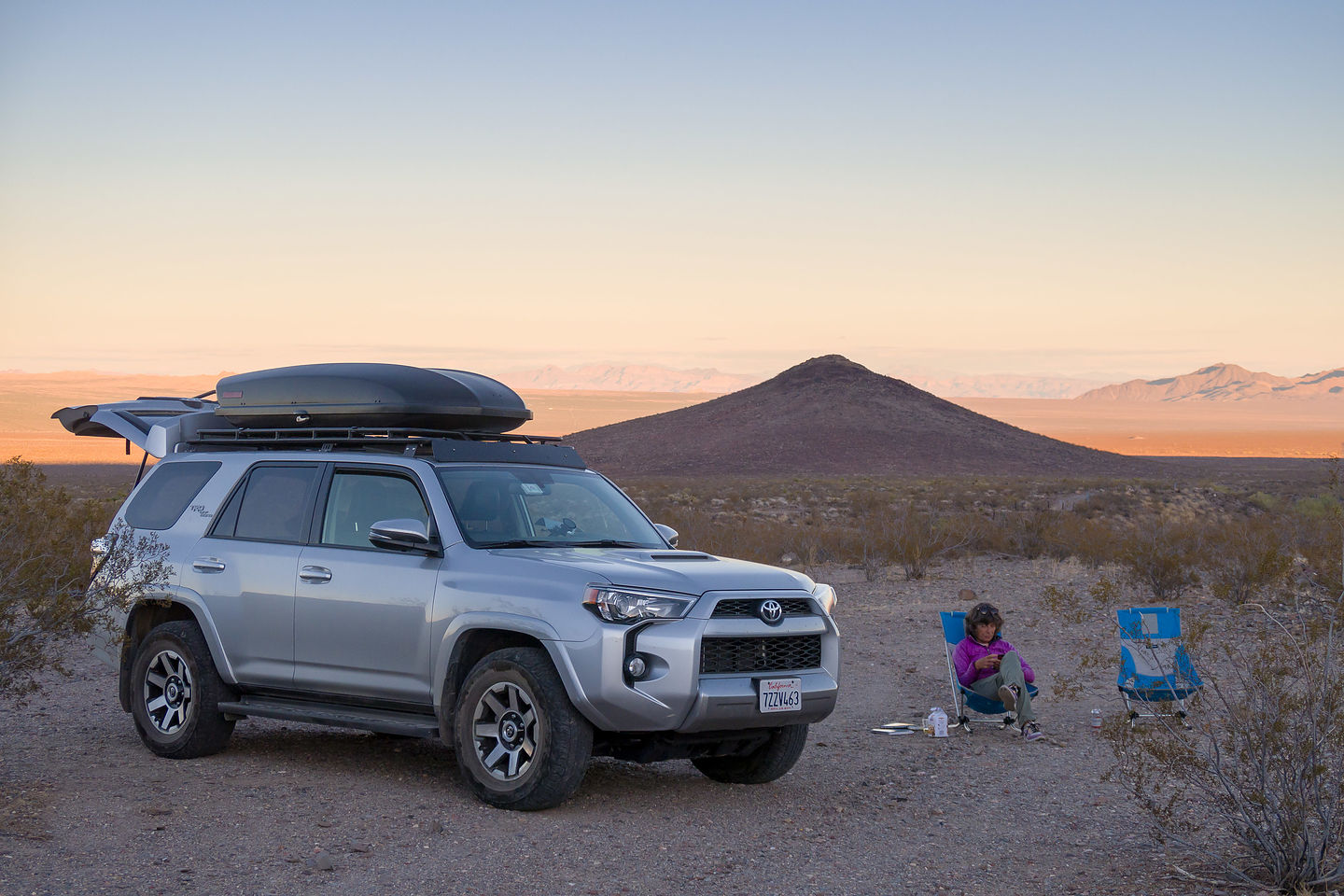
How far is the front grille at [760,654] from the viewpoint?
6.95 metres

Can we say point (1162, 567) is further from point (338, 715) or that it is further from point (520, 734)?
point (338, 715)

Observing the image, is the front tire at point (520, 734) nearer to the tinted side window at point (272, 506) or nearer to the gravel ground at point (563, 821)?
the gravel ground at point (563, 821)

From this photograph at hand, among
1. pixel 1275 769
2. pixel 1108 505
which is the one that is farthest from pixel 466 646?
pixel 1108 505

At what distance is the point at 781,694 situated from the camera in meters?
7.07

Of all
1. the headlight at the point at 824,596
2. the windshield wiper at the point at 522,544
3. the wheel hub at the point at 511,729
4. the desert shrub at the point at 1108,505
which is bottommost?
the desert shrub at the point at 1108,505

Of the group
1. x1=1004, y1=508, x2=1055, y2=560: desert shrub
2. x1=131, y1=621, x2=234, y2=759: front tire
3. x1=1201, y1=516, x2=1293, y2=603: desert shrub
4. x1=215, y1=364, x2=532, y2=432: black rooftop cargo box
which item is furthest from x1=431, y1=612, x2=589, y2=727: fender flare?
x1=1004, y1=508, x2=1055, y2=560: desert shrub

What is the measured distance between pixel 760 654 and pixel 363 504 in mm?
2599

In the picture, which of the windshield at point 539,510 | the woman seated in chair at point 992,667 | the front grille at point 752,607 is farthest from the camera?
the woman seated in chair at point 992,667

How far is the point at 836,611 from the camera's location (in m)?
17.1

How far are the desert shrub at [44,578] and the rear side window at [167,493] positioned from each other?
0.19m

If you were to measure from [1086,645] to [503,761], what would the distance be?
837cm

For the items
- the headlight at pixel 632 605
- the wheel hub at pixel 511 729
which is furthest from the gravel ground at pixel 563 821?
the headlight at pixel 632 605

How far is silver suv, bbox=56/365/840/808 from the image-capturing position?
22.5 feet

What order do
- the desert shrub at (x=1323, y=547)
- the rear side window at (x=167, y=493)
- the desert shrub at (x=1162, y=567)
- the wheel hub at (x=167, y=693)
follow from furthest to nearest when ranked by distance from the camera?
1. the desert shrub at (x=1162, y=567)
2. the desert shrub at (x=1323, y=547)
3. the rear side window at (x=167, y=493)
4. the wheel hub at (x=167, y=693)
